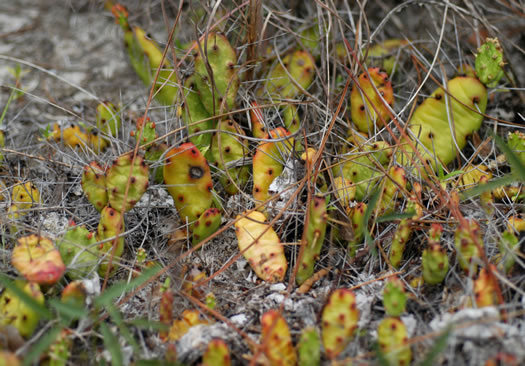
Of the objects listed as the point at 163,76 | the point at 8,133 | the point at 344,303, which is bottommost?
the point at 344,303

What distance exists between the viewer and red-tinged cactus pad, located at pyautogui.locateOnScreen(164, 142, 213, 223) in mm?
1396

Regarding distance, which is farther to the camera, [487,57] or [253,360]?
[487,57]

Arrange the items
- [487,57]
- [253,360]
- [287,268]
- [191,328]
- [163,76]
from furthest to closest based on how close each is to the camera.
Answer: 1. [163,76]
2. [487,57]
3. [287,268]
4. [191,328]
5. [253,360]

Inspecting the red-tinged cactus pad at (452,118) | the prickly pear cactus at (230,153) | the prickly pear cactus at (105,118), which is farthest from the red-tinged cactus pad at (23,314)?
the red-tinged cactus pad at (452,118)

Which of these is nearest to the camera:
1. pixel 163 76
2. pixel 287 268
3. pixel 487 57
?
pixel 287 268

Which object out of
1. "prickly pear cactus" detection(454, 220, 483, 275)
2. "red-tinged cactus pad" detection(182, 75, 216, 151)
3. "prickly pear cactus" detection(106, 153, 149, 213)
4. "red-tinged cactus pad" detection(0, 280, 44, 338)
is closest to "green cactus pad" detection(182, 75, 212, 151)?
"red-tinged cactus pad" detection(182, 75, 216, 151)

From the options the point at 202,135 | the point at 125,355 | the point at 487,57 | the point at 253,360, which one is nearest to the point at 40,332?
the point at 125,355

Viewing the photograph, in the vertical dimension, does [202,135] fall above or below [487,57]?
below

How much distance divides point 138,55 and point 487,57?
1196mm

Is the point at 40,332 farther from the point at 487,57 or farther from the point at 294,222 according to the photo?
the point at 487,57

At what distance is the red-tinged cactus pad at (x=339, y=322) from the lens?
1113 mm

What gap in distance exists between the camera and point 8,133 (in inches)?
75.7

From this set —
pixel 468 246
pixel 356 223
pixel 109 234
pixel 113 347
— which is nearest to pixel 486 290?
pixel 468 246

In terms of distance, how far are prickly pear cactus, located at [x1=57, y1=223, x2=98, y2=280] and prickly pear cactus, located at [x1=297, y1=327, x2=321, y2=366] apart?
1.92ft
